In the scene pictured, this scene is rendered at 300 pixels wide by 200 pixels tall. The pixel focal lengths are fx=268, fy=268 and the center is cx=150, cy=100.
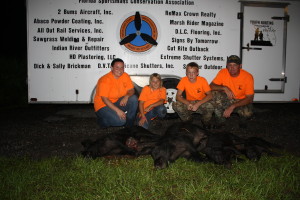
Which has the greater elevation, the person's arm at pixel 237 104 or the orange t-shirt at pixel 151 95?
the orange t-shirt at pixel 151 95

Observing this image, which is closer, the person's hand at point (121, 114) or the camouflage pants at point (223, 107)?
the person's hand at point (121, 114)

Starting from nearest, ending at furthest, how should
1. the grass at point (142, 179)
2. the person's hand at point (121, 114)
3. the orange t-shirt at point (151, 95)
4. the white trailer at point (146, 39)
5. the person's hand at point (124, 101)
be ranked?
the grass at point (142, 179)
the person's hand at point (121, 114)
the person's hand at point (124, 101)
the orange t-shirt at point (151, 95)
the white trailer at point (146, 39)

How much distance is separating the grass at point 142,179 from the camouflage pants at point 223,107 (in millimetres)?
1839

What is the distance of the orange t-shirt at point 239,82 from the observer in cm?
564

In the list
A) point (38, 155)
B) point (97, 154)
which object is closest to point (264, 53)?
point (97, 154)

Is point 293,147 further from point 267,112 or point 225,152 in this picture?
point 267,112

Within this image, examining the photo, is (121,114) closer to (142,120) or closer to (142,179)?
(142,120)

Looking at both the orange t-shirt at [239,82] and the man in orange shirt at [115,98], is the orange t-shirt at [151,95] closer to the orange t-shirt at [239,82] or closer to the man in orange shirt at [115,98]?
the man in orange shirt at [115,98]

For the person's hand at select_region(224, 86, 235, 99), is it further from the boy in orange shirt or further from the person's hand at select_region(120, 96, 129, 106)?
the person's hand at select_region(120, 96, 129, 106)

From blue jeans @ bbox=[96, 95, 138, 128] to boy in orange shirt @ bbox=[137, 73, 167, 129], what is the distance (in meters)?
0.15

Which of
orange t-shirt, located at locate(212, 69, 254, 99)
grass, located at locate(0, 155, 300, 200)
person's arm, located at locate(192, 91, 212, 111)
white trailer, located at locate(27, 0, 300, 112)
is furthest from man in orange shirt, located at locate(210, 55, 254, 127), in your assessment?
grass, located at locate(0, 155, 300, 200)

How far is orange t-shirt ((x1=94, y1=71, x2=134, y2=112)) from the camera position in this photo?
5.21 m

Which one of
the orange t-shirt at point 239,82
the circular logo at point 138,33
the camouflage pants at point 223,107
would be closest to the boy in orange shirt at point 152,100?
the camouflage pants at point 223,107

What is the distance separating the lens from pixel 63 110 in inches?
323
